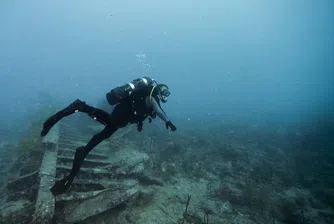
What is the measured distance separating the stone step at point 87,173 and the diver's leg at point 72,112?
2.46 m

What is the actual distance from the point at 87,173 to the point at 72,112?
9.73 feet

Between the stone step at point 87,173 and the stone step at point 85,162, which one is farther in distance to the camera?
the stone step at point 85,162

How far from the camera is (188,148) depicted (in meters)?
12.5

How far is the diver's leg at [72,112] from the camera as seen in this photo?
3666 mm

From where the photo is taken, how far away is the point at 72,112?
386 centimetres

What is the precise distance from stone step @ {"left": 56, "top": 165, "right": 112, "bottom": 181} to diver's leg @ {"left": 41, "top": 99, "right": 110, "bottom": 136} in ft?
8.08

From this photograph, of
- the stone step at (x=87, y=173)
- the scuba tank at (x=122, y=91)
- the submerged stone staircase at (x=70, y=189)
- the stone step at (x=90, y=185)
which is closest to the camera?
the submerged stone staircase at (x=70, y=189)

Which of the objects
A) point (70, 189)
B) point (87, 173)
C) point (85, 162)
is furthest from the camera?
point (85, 162)

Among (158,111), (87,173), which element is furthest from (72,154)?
(158,111)

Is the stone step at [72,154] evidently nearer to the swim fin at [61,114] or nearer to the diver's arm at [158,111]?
the swim fin at [61,114]

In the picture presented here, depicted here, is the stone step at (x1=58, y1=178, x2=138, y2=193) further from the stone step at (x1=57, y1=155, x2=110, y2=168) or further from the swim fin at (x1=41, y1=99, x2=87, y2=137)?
the swim fin at (x1=41, y1=99, x2=87, y2=137)

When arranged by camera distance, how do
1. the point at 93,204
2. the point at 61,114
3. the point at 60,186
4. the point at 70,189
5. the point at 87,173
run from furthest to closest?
the point at 87,173
the point at 70,189
the point at 93,204
the point at 60,186
the point at 61,114

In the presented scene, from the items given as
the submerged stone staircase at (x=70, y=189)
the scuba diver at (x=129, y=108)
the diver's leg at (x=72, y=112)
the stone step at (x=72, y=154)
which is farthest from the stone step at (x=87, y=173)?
the diver's leg at (x=72, y=112)

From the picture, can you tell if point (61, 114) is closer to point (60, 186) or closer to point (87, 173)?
point (60, 186)
